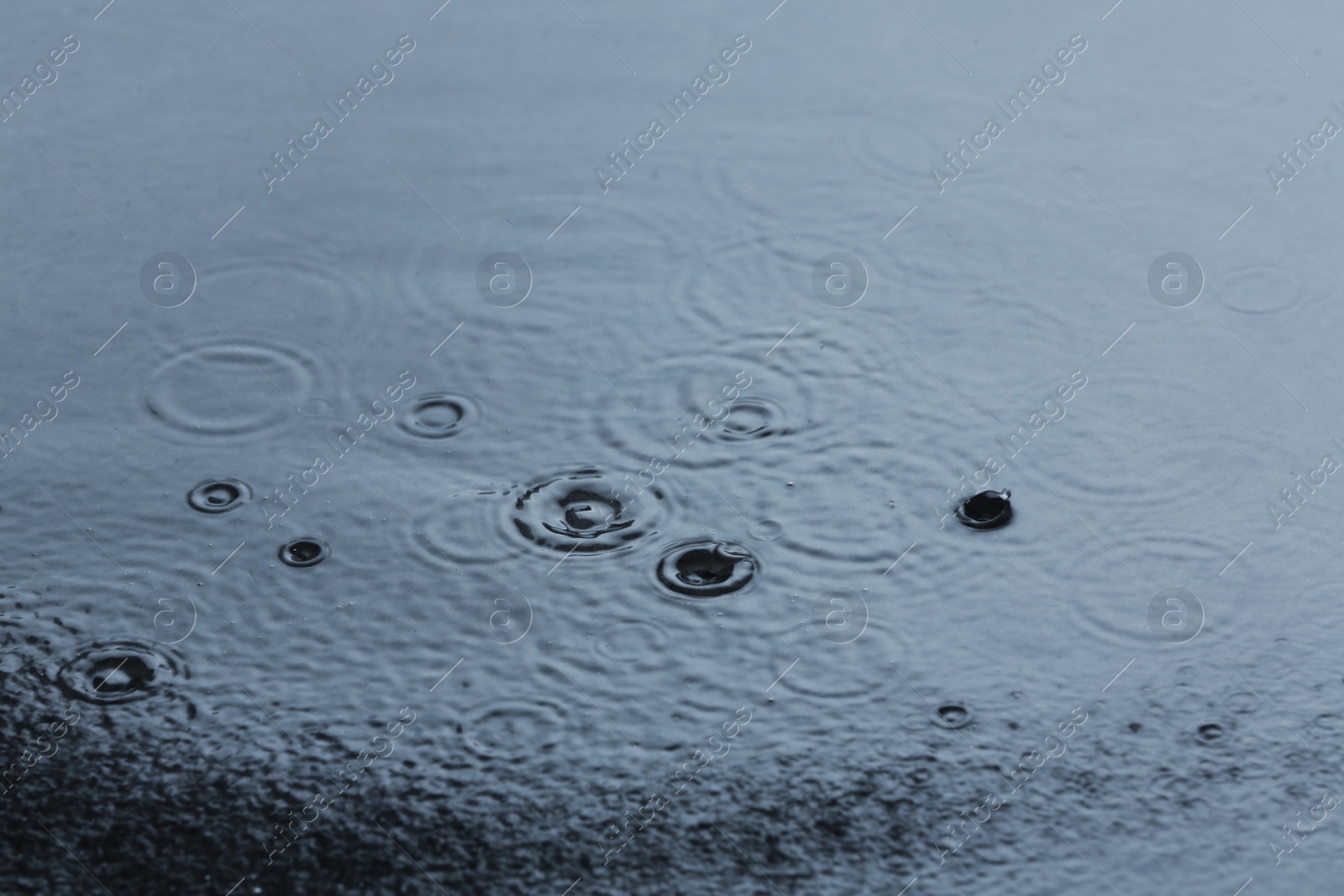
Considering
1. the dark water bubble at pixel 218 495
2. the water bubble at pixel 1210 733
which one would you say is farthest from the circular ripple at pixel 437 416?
the water bubble at pixel 1210 733

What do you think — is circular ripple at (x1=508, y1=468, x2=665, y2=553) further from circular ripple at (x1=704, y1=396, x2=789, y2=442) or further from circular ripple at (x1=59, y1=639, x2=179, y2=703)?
circular ripple at (x1=59, y1=639, x2=179, y2=703)

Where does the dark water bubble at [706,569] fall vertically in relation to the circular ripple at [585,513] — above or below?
below

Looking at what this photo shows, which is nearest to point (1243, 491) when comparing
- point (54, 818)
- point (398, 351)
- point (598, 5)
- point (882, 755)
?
point (882, 755)

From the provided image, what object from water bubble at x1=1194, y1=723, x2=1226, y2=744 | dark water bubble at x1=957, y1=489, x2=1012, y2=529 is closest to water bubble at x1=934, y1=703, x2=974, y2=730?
water bubble at x1=1194, y1=723, x2=1226, y2=744

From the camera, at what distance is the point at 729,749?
9.06ft

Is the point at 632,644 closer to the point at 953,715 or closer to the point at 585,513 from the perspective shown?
the point at 585,513

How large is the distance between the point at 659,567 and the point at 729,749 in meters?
0.55

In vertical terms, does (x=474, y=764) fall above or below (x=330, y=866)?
above

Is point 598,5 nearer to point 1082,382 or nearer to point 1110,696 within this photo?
point 1082,382

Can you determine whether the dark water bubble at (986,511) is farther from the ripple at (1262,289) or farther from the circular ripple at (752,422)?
the ripple at (1262,289)

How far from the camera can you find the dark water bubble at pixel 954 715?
2811 mm

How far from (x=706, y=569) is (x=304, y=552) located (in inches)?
36.8

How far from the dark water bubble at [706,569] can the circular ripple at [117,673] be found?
1.10m

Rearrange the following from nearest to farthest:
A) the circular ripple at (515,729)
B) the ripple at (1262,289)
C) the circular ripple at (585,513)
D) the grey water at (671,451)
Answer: the grey water at (671,451)
the circular ripple at (515,729)
the circular ripple at (585,513)
the ripple at (1262,289)
